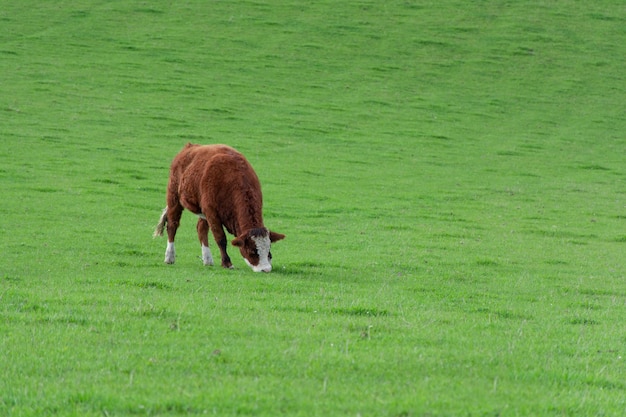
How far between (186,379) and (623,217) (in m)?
20.2

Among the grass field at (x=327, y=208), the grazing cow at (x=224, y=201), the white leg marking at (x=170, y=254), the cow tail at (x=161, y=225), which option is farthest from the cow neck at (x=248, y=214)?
the cow tail at (x=161, y=225)

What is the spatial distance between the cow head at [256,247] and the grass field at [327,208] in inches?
8.4

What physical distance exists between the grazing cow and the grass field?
1.40 ft

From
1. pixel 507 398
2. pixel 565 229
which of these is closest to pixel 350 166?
pixel 565 229

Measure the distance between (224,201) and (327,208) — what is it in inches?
363

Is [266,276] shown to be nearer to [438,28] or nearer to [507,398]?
[507,398]

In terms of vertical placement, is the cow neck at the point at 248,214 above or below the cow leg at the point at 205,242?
above

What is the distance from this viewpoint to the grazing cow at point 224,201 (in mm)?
13719

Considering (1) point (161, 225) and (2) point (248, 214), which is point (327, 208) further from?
(2) point (248, 214)

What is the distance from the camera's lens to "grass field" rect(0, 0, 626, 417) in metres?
7.03

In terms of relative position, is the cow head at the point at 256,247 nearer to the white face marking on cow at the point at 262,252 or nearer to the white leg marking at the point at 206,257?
the white face marking on cow at the point at 262,252

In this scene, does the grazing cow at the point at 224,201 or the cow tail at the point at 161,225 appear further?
the cow tail at the point at 161,225

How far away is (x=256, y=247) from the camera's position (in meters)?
13.7

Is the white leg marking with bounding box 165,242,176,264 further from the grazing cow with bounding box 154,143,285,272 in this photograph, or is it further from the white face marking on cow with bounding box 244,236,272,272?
the white face marking on cow with bounding box 244,236,272,272
